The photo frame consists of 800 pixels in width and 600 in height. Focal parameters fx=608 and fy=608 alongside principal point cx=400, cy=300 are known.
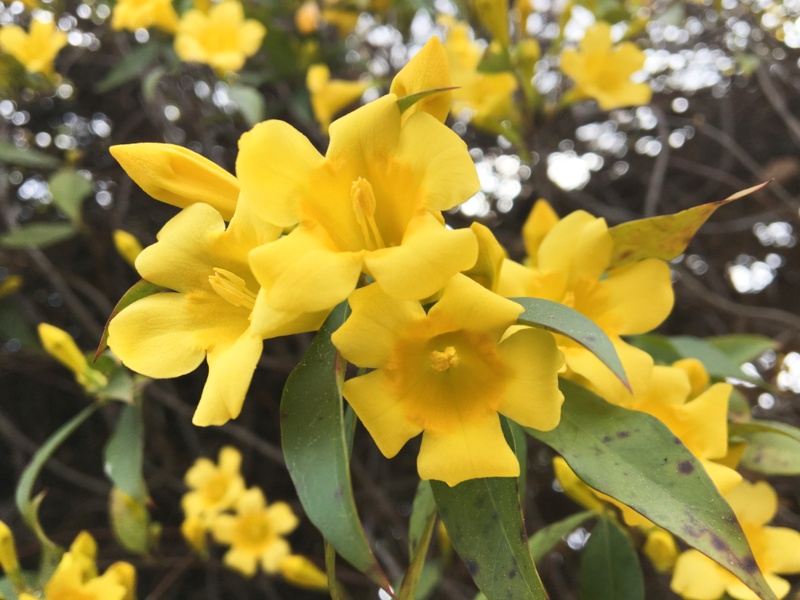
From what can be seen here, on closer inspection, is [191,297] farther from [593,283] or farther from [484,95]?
[484,95]

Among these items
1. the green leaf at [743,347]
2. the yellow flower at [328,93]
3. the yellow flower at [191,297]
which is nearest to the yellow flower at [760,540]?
the green leaf at [743,347]

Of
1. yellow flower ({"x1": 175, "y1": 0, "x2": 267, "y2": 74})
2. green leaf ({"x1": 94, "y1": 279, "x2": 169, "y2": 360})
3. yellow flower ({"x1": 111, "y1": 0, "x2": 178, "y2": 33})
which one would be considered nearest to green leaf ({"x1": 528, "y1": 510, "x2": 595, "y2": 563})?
green leaf ({"x1": 94, "y1": 279, "x2": 169, "y2": 360})

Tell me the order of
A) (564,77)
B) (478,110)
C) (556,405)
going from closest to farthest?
(556,405)
(478,110)
(564,77)

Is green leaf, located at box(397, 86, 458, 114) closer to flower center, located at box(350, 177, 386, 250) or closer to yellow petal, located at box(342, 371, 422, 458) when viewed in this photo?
flower center, located at box(350, 177, 386, 250)

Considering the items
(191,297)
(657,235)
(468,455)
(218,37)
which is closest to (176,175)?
(191,297)

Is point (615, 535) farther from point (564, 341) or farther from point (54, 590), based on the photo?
point (54, 590)

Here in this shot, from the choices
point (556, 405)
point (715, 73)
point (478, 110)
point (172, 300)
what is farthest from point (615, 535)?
point (715, 73)
